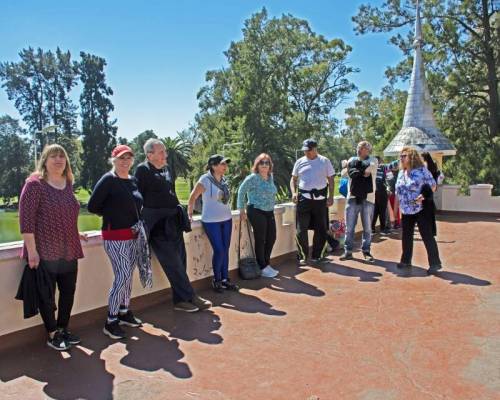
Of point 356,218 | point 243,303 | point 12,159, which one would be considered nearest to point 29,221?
point 243,303

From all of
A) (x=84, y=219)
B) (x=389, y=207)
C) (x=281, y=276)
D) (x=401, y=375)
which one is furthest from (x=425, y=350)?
(x=84, y=219)

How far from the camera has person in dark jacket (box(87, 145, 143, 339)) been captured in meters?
3.92

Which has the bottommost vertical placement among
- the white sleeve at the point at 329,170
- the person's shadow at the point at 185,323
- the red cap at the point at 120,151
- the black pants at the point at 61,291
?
the person's shadow at the point at 185,323

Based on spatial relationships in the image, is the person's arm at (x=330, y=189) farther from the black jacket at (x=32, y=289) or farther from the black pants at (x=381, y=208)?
the black jacket at (x=32, y=289)

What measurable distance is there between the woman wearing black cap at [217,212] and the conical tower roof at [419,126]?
341 inches

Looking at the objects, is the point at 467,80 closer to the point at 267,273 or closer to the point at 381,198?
the point at 381,198

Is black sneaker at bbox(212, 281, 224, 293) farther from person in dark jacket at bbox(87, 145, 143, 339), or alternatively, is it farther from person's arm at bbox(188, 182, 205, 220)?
person in dark jacket at bbox(87, 145, 143, 339)

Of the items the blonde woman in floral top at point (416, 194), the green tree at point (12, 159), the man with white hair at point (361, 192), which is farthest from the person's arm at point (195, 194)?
the green tree at point (12, 159)

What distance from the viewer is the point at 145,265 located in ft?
13.9

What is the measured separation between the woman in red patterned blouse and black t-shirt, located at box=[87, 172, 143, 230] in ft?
0.60

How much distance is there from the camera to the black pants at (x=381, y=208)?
8.67m

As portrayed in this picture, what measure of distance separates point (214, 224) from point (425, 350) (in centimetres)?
253

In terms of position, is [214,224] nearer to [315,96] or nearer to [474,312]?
[474,312]

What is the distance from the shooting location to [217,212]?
5.20 meters
